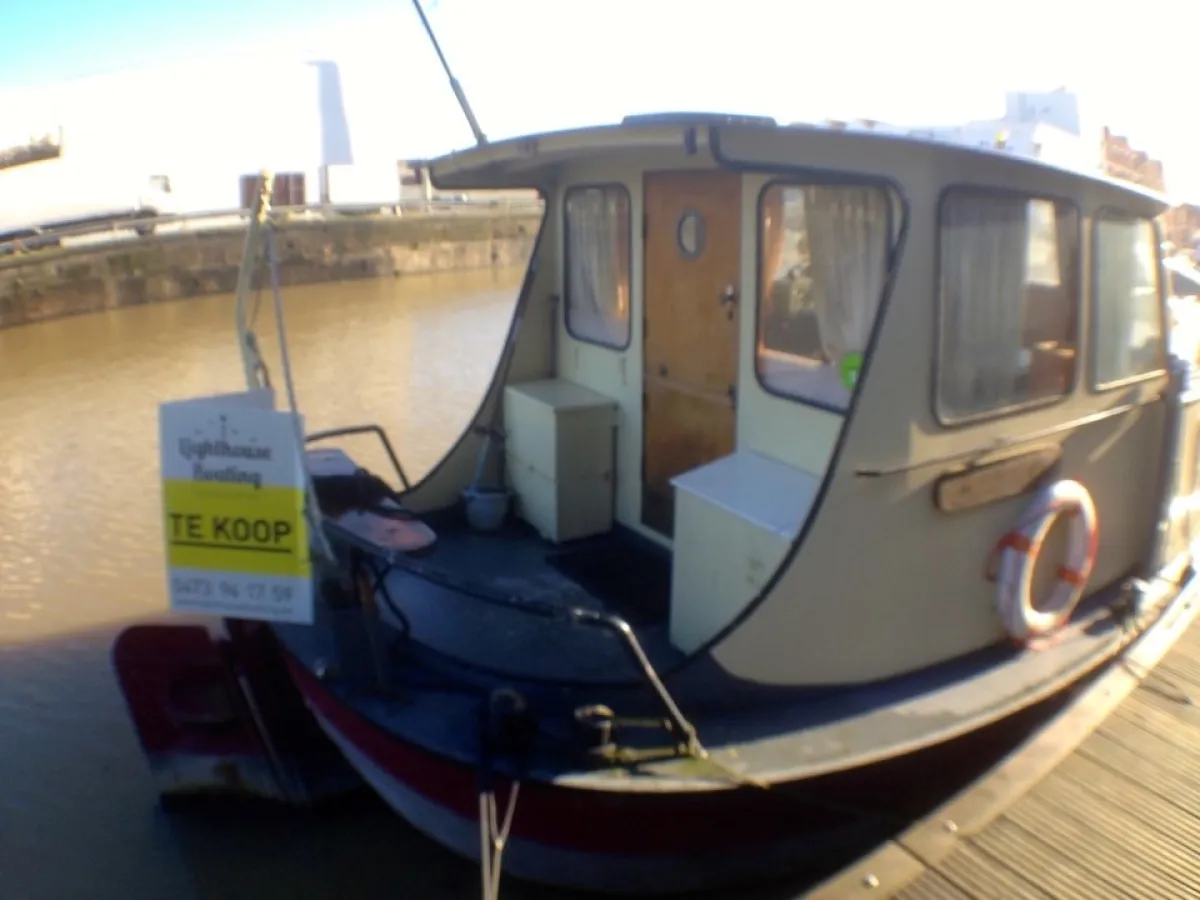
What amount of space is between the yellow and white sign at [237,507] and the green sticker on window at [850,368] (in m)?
2.05

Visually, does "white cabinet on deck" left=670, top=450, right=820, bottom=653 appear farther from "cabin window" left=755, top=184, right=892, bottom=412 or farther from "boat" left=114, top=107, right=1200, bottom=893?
"cabin window" left=755, top=184, right=892, bottom=412

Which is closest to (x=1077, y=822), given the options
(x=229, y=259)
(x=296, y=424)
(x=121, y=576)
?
(x=296, y=424)

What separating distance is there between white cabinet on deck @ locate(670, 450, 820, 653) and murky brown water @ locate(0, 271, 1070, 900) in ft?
3.73

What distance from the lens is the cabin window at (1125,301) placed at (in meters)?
4.59

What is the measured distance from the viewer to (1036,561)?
14.9 feet

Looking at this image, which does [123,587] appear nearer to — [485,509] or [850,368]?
[485,509]

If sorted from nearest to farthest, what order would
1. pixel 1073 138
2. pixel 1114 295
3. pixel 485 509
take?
1. pixel 1114 295
2. pixel 485 509
3. pixel 1073 138

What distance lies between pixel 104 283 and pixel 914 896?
18.4 m

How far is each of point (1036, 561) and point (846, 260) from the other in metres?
1.53

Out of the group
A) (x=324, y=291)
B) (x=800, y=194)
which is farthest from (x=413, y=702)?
(x=324, y=291)

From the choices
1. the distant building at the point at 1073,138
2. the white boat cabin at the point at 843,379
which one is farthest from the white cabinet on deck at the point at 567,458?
the distant building at the point at 1073,138

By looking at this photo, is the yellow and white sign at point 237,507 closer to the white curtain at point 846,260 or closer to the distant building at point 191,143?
the white curtain at point 846,260

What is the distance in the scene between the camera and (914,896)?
3.53m

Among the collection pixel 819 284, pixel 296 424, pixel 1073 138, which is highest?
pixel 1073 138
